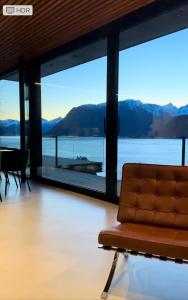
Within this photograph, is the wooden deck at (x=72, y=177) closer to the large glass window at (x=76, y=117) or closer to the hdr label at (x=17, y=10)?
the large glass window at (x=76, y=117)

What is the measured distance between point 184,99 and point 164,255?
2572 mm

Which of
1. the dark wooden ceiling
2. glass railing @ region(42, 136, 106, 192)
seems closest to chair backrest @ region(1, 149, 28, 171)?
glass railing @ region(42, 136, 106, 192)

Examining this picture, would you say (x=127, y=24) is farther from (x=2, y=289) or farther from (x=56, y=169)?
(x=2, y=289)

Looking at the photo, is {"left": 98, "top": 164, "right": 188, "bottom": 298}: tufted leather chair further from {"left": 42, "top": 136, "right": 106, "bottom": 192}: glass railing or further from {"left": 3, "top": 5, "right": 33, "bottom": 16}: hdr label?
{"left": 3, "top": 5, "right": 33, "bottom": 16}: hdr label

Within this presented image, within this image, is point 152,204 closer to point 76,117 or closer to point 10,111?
point 76,117

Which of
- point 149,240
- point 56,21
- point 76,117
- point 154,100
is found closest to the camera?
point 149,240

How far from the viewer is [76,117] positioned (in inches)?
243

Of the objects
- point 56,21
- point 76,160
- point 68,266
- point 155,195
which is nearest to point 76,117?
point 76,160

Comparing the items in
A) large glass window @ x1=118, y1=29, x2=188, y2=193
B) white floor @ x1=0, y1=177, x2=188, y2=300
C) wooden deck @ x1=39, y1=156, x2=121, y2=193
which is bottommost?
white floor @ x1=0, y1=177, x2=188, y2=300

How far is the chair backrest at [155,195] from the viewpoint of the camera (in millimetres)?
2541

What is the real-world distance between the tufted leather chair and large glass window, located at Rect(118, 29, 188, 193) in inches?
65.8

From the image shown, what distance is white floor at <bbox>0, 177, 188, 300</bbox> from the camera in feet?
7.23

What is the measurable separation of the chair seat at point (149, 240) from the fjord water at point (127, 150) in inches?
81.7

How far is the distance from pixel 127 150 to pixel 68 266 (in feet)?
8.68
